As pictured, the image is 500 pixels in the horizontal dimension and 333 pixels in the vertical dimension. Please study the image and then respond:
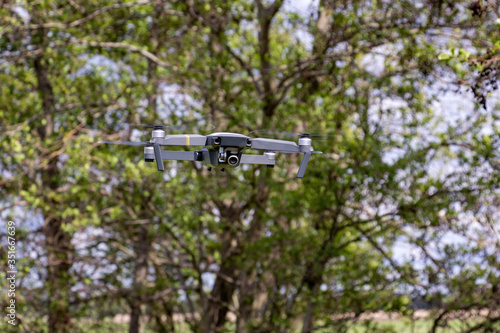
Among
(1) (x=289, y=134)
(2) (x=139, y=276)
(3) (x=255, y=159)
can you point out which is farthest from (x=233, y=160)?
(2) (x=139, y=276)

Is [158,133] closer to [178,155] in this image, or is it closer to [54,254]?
[178,155]

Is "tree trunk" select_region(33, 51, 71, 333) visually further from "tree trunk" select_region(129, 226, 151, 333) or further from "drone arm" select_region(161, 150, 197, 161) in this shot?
"drone arm" select_region(161, 150, 197, 161)

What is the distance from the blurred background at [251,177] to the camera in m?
7.75

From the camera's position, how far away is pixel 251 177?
29.2ft

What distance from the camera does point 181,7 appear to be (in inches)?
385

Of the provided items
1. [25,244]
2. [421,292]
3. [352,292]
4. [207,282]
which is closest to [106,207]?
[25,244]

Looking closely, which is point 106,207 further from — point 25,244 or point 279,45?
point 279,45

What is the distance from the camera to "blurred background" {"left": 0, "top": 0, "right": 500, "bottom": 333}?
7754 mm

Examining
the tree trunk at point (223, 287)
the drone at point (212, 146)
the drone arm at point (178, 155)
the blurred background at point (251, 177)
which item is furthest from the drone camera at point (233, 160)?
the tree trunk at point (223, 287)

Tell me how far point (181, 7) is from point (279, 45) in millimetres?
3670

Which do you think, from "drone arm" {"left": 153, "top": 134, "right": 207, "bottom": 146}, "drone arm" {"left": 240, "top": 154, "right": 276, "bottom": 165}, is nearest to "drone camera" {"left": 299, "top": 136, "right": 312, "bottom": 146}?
"drone arm" {"left": 240, "top": 154, "right": 276, "bottom": 165}

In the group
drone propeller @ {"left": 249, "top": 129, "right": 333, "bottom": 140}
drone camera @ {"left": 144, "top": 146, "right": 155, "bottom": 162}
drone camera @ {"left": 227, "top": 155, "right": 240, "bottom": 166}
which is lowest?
drone camera @ {"left": 227, "top": 155, "right": 240, "bottom": 166}

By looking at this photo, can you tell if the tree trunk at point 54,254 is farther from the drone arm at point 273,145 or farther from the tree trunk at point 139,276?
the drone arm at point 273,145

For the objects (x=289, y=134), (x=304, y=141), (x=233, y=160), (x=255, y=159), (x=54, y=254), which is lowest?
(x=233, y=160)
